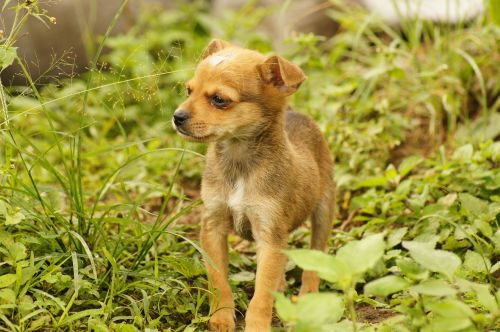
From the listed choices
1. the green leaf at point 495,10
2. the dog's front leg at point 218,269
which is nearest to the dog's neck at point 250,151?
the dog's front leg at point 218,269

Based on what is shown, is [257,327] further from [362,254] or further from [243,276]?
[362,254]

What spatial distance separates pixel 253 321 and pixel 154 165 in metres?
2.79

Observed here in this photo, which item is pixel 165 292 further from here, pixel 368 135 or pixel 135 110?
pixel 135 110

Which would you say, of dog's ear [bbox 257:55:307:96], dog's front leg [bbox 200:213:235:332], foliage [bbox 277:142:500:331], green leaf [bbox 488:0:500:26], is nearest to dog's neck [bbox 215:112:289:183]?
dog's ear [bbox 257:55:307:96]

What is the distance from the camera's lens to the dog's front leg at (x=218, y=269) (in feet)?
13.6

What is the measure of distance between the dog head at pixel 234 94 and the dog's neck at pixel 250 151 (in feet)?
0.14

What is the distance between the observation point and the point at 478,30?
720 centimetres

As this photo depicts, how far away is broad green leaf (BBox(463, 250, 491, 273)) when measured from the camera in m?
4.35

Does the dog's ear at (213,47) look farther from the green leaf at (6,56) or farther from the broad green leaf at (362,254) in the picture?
the broad green leaf at (362,254)

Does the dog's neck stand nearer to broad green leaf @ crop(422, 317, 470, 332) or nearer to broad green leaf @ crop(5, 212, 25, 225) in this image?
broad green leaf @ crop(5, 212, 25, 225)

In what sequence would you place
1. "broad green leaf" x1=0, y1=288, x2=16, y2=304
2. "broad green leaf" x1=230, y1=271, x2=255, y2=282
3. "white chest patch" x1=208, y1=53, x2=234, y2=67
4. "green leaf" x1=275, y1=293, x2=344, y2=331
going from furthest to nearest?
"broad green leaf" x1=230, y1=271, x2=255, y2=282, "white chest patch" x1=208, y1=53, x2=234, y2=67, "broad green leaf" x1=0, y1=288, x2=16, y2=304, "green leaf" x1=275, y1=293, x2=344, y2=331

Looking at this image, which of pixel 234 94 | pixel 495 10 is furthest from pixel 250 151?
pixel 495 10

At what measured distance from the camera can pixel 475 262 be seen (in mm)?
4422

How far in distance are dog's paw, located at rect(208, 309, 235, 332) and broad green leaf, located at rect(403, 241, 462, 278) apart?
129cm
